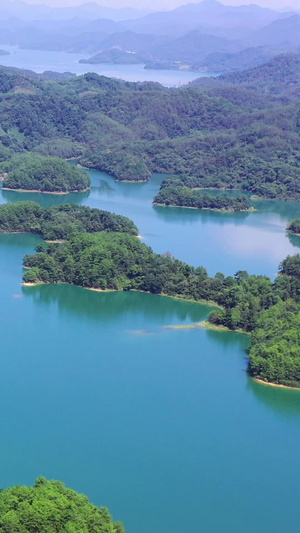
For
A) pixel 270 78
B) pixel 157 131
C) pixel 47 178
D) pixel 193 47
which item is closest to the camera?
pixel 47 178

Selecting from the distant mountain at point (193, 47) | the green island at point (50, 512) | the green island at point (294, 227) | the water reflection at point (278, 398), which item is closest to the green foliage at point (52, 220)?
the green island at point (294, 227)

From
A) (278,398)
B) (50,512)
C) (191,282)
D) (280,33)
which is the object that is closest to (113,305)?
(191,282)

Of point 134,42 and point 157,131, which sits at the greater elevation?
point 134,42

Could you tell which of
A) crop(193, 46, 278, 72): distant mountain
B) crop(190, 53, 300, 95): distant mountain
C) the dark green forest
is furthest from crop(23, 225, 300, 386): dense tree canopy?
crop(193, 46, 278, 72): distant mountain

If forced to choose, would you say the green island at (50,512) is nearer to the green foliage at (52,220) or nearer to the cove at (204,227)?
the cove at (204,227)

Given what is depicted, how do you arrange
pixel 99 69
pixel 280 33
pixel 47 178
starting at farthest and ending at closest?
pixel 280 33 → pixel 99 69 → pixel 47 178

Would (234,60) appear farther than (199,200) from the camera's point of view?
Yes

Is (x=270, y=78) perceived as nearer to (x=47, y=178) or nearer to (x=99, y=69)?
(x=99, y=69)
